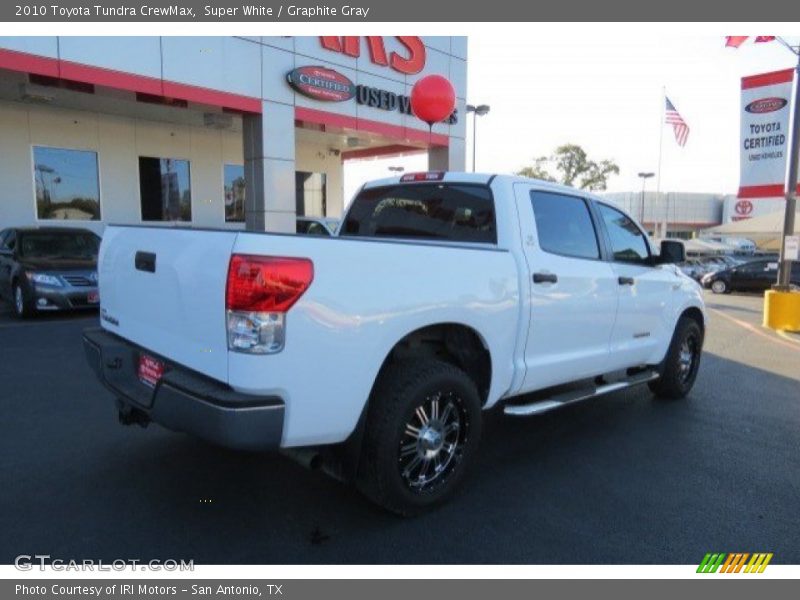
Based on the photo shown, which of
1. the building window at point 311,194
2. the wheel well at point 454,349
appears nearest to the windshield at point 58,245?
the wheel well at point 454,349

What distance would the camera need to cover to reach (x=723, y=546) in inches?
120

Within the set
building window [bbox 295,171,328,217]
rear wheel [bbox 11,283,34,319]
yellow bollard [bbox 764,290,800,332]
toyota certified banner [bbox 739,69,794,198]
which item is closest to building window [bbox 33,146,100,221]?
rear wheel [bbox 11,283,34,319]

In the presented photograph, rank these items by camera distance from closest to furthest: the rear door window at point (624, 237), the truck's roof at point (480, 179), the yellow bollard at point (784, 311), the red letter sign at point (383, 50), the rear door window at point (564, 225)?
the truck's roof at point (480, 179) < the rear door window at point (564, 225) < the rear door window at point (624, 237) < the yellow bollard at point (784, 311) < the red letter sign at point (383, 50)

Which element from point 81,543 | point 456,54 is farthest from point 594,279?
point 456,54

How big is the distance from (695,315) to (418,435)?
3.94 m

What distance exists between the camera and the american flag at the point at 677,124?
22781 millimetres

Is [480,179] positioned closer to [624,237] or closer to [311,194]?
[624,237]

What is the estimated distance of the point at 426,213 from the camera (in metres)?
4.32

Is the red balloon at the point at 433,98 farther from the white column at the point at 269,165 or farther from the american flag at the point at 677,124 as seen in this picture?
the american flag at the point at 677,124

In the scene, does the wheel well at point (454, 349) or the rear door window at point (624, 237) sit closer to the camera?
the wheel well at point (454, 349)

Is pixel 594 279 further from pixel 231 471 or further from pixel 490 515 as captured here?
pixel 231 471

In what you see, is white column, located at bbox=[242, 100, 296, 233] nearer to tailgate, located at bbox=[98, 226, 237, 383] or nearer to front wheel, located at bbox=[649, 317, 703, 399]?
front wheel, located at bbox=[649, 317, 703, 399]

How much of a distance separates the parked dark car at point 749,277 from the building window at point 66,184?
21.3 m

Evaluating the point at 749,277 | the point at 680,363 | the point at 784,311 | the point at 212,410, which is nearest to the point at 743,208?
the point at 749,277
